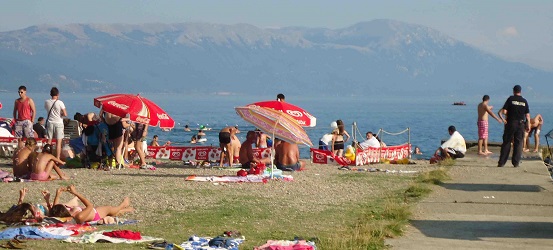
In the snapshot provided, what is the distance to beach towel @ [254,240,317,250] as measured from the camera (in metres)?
9.90

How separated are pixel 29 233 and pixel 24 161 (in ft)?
21.9

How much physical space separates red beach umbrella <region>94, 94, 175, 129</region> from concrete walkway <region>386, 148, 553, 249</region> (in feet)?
18.9

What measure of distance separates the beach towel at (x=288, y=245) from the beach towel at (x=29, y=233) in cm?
209

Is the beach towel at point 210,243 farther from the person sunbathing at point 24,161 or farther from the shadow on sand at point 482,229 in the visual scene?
the person sunbathing at point 24,161

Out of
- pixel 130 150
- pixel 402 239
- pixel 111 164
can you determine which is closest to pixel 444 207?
pixel 402 239

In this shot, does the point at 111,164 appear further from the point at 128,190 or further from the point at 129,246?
the point at 129,246

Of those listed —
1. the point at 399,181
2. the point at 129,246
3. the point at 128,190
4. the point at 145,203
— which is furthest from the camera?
the point at 399,181

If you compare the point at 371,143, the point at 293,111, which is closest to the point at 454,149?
the point at 371,143

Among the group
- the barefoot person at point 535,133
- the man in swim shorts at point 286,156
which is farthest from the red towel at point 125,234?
the barefoot person at point 535,133

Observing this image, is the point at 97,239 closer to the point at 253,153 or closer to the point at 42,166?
the point at 42,166

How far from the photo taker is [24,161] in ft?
55.5

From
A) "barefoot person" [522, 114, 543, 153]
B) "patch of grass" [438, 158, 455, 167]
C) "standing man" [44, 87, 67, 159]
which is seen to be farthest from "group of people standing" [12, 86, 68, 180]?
"barefoot person" [522, 114, 543, 153]

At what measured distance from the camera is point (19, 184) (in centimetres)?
1619

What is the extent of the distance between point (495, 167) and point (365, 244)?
38.1 ft
